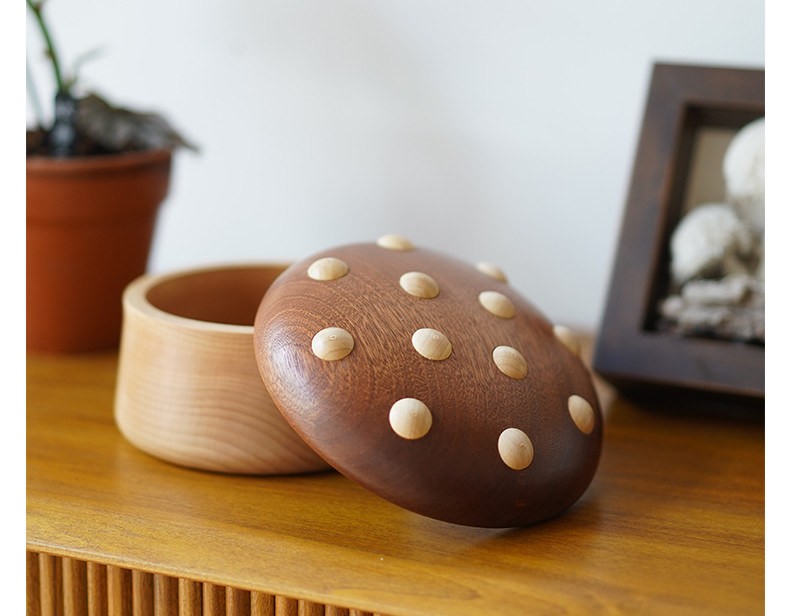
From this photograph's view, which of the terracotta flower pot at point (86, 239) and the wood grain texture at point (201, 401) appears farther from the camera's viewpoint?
the terracotta flower pot at point (86, 239)

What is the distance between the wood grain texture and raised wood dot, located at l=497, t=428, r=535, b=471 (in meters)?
0.14

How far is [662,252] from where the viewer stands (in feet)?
2.34

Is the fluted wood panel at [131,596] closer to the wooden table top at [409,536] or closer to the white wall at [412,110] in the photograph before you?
the wooden table top at [409,536]

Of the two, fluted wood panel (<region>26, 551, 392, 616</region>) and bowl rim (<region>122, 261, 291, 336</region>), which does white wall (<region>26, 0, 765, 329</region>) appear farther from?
fluted wood panel (<region>26, 551, 392, 616</region>)

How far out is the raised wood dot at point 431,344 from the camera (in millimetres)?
487

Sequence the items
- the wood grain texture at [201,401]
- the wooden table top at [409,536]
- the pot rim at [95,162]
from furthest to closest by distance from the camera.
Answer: the pot rim at [95,162] → the wood grain texture at [201,401] → the wooden table top at [409,536]

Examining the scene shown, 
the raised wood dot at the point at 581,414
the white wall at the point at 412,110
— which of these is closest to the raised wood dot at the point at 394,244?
the raised wood dot at the point at 581,414

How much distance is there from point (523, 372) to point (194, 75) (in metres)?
0.57

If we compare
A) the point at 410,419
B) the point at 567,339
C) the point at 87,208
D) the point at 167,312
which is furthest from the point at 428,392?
the point at 87,208

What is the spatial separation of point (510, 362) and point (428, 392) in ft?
0.18

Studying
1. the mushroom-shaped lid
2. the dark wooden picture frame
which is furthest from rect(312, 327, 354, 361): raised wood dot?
the dark wooden picture frame

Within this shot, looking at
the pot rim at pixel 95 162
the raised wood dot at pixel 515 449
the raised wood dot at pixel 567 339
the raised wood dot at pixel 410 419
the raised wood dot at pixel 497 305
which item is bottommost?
the raised wood dot at pixel 515 449

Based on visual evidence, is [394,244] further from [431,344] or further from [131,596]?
[131,596]
